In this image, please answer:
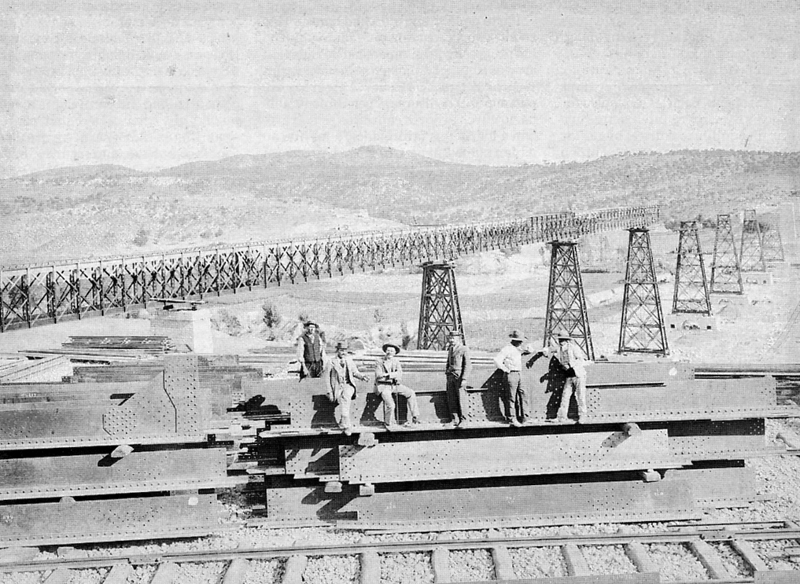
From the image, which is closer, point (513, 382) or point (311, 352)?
point (513, 382)

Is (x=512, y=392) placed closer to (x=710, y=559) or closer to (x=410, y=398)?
(x=410, y=398)

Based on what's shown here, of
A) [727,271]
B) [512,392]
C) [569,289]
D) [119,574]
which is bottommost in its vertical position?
[119,574]

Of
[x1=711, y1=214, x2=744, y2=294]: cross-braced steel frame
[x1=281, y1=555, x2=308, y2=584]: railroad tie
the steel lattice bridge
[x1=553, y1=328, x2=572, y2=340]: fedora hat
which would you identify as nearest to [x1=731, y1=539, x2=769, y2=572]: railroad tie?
[x1=553, y1=328, x2=572, y2=340]: fedora hat

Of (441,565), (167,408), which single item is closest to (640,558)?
(441,565)

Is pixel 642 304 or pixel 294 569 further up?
pixel 642 304

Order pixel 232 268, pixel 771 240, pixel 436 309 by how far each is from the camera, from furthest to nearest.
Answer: pixel 771 240, pixel 232 268, pixel 436 309

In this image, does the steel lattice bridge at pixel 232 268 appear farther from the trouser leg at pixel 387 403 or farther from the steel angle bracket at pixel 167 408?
the trouser leg at pixel 387 403

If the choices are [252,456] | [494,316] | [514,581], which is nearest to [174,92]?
[494,316]

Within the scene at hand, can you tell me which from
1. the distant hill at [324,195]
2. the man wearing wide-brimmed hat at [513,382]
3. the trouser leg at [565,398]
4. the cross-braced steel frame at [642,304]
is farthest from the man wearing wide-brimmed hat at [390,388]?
the distant hill at [324,195]
